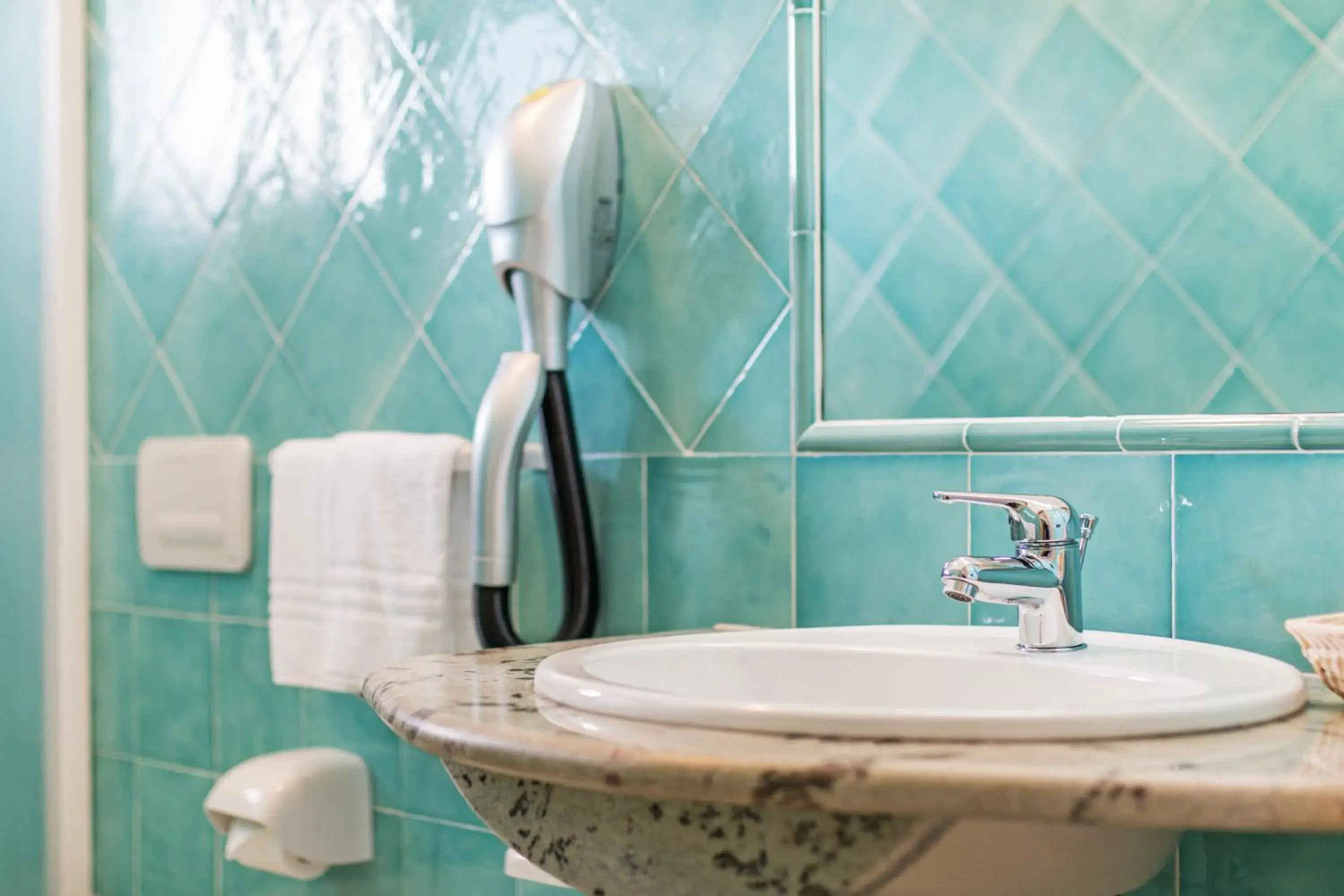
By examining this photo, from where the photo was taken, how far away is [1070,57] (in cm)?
110

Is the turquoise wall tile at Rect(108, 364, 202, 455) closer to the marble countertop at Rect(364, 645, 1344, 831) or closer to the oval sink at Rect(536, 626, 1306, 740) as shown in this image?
the oval sink at Rect(536, 626, 1306, 740)

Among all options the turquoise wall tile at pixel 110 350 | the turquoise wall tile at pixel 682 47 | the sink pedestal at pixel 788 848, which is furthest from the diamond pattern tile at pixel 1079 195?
the turquoise wall tile at pixel 110 350

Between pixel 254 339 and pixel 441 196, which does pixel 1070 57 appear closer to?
pixel 441 196

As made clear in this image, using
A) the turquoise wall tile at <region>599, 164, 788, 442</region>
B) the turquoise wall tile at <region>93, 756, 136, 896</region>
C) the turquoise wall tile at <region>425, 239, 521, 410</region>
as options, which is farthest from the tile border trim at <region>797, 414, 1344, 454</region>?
the turquoise wall tile at <region>93, 756, 136, 896</region>

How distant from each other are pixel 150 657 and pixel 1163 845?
143 centimetres

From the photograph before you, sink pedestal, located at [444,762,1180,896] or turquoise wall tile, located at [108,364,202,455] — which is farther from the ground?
turquoise wall tile, located at [108,364,202,455]

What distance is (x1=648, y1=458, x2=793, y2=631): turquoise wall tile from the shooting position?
4.13 ft

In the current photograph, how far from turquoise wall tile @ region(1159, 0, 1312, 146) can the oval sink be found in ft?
1.29

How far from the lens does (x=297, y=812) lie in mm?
1496

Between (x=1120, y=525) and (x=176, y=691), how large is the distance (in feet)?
4.20

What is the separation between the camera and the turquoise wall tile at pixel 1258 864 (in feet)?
3.15

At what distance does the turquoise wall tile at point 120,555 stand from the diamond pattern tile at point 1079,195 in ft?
3.47

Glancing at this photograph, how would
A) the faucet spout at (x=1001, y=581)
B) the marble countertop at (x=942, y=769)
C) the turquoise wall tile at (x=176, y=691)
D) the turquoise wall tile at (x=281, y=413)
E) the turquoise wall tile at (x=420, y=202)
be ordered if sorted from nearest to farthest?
the marble countertop at (x=942, y=769) < the faucet spout at (x=1001, y=581) < the turquoise wall tile at (x=420, y=202) < the turquoise wall tile at (x=281, y=413) < the turquoise wall tile at (x=176, y=691)

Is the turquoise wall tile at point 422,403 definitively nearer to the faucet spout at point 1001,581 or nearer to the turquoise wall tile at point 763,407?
the turquoise wall tile at point 763,407
